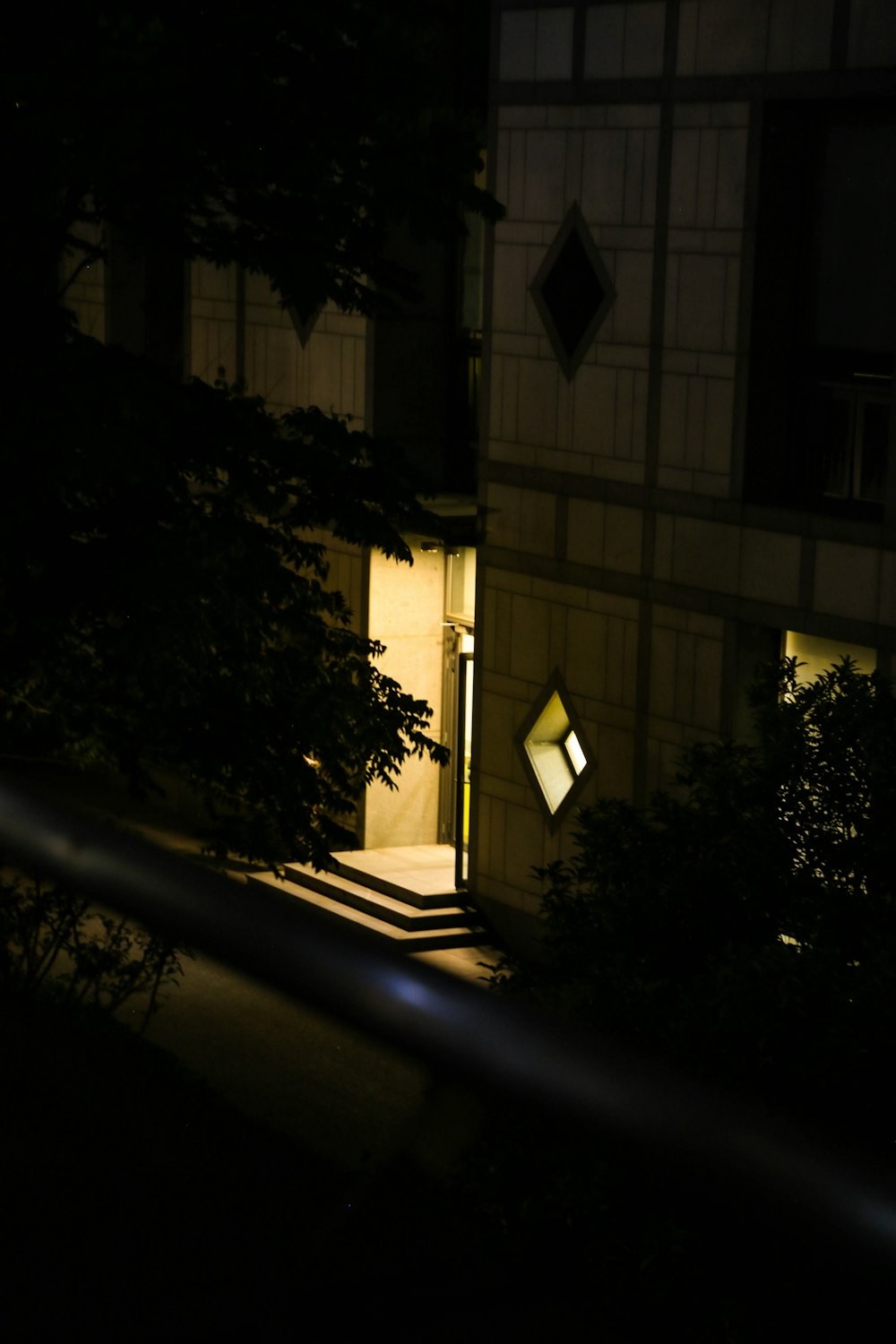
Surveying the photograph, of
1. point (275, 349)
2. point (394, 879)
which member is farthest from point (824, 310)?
point (275, 349)

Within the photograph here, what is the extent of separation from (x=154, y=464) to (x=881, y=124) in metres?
6.31

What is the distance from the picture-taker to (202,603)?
977cm

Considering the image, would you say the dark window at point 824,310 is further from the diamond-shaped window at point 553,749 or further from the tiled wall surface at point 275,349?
the tiled wall surface at point 275,349

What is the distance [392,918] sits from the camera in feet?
53.9

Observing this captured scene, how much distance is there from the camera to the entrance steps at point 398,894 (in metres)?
16.2

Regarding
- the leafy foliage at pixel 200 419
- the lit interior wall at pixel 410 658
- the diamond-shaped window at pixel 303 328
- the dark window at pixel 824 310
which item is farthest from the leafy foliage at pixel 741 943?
the diamond-shaped window at pixel 303 328

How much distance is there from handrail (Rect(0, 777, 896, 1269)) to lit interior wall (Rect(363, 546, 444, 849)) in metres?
15.5

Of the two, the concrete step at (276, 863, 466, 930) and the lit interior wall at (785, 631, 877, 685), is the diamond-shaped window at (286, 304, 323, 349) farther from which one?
the lit interior wall at (785, 631, 877, 685)

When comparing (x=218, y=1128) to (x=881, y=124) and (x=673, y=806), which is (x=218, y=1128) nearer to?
(x=673, y=806)

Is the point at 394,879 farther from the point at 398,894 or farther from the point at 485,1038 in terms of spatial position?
the point at 485,1038

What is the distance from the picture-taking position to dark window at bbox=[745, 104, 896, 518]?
12.7 m

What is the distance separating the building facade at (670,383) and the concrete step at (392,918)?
0.50 metres

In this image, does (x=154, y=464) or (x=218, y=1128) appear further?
(x=154, y=464)

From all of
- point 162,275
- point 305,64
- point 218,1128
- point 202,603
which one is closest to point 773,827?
point 202,603
